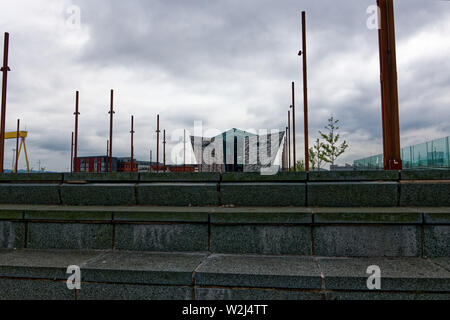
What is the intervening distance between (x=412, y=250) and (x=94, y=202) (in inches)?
171

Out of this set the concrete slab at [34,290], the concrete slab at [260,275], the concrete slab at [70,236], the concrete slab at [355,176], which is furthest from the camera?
the concrete slab at [355,176]

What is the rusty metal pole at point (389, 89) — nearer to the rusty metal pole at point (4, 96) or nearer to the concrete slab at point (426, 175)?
the concrete slab at point (426, 175)

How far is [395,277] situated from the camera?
2.77m

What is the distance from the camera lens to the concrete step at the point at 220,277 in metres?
2.79

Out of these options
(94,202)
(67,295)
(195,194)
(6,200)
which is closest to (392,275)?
(195,194)

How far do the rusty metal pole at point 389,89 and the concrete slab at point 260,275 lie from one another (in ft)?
9.43

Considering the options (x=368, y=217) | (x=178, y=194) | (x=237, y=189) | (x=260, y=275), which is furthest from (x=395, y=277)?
(x=178, y=194)

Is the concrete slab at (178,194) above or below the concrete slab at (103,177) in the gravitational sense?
below

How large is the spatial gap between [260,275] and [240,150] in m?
5.71

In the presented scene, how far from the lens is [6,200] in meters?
4.80

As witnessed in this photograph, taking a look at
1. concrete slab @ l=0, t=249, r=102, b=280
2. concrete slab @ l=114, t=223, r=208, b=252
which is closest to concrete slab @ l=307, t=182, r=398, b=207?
concrete slab @ l=114, t=223, r=208, b=252

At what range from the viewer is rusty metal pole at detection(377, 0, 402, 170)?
4.91m

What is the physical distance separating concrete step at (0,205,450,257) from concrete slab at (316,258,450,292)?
0.37 meters

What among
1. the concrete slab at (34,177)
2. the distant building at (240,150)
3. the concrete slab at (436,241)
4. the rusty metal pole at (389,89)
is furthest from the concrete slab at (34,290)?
the distant building at (240,150)
